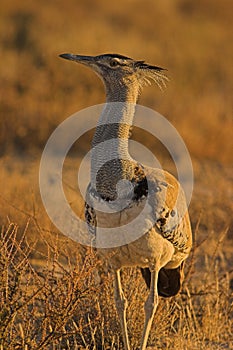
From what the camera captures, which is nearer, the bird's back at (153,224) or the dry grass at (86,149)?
the bird's back at (153,224)

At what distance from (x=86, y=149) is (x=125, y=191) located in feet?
19.0

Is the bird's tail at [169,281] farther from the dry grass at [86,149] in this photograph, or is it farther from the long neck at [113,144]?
the long neck at [113,144]

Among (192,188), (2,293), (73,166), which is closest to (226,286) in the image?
(2,293)

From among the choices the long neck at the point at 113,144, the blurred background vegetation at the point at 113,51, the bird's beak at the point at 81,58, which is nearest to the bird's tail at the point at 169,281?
the long neck at the point at 113,144

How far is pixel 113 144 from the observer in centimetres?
381

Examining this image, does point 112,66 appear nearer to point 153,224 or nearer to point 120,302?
point 153,224

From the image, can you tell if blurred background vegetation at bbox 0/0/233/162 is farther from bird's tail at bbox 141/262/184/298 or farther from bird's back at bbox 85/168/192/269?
bird's back at bbox 85/168/192/269

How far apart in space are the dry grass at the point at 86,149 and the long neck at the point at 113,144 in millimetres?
384

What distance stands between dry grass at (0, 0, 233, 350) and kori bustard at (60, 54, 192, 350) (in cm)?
20

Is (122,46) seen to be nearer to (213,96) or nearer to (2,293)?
(213,96)

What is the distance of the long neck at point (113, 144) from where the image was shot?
12.3ft

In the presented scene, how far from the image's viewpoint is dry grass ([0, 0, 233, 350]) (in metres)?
3.86

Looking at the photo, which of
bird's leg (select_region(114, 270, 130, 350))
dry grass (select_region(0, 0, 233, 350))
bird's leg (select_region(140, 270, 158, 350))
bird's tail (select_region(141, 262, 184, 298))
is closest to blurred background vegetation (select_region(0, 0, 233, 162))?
dry grass (select_region(0, 0, 233, 350))

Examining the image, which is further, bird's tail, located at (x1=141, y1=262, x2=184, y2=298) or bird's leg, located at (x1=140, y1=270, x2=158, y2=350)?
bird's tail, located at (x1=141, y1=262, x2=184, y2=298)
